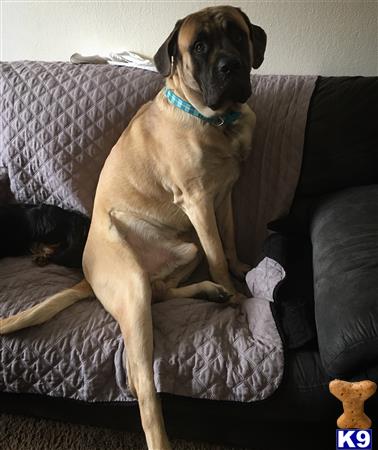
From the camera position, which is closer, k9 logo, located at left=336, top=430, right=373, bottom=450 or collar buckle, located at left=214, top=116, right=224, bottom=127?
k9 logo, located at left=336, top=430, right=373, bottom=450

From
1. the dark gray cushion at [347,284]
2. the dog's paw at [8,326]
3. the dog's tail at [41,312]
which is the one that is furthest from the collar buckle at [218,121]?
the dog's paw at [8,326]

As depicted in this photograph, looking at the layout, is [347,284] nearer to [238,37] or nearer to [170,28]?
[238,37]

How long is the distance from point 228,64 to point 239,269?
2.25ft

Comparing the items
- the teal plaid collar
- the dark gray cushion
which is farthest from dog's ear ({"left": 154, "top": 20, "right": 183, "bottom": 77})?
the dark gray cushion

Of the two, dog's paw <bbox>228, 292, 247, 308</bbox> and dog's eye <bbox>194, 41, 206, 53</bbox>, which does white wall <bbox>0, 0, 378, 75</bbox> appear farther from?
dog's paw <bbox>228, 292, 247, 308</bbox>

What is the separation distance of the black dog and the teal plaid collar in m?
0.59

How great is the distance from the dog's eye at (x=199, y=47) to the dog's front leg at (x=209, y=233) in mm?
429

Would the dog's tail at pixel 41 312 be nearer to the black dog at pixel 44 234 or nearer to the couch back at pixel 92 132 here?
the black dog at pixel 44 234

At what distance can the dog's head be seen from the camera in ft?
4.03

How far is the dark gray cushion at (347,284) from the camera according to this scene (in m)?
0.95

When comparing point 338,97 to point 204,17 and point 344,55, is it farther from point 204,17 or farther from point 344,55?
point 204,17

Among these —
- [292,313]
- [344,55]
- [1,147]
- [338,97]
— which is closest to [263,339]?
[292,313]

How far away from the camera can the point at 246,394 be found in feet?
3.54

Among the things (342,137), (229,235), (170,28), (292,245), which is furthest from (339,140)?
(170,28)
